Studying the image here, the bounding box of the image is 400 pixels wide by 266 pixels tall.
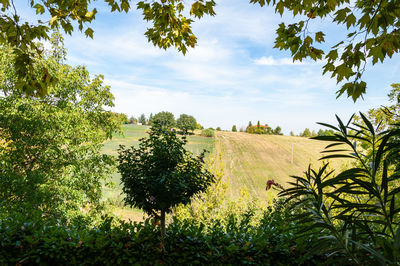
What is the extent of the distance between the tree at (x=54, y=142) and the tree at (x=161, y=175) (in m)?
4.80

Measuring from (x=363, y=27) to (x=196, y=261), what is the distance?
3.75 metres

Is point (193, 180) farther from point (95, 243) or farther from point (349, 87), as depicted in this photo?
point (349, 87)

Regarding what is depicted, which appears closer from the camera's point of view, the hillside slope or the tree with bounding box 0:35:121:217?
the tree with bounding box 0:35:121:217

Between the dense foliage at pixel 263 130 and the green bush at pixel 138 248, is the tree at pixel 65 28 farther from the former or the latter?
the dense foliage at pixel 263 130

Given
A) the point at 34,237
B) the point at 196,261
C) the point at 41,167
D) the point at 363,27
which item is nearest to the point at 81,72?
the point at 41,167

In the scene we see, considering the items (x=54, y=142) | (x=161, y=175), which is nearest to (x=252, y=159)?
(x=54, y=142)

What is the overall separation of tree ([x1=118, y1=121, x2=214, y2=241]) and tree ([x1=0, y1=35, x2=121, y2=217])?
480 cm

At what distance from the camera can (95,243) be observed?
328 centimetres

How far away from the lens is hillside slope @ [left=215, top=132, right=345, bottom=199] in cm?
2851

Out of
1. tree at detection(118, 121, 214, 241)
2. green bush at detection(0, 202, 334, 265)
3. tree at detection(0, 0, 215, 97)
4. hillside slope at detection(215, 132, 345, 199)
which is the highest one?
tree at detection(0, 0, 215, 97)

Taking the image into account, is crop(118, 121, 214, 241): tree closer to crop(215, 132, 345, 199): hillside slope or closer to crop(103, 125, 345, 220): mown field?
crop(103, 125, 345, 220): mown field

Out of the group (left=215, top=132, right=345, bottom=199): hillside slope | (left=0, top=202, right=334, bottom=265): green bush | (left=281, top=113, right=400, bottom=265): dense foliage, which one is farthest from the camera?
(left=215, top=132, right=345, bottom=199): hillside slope

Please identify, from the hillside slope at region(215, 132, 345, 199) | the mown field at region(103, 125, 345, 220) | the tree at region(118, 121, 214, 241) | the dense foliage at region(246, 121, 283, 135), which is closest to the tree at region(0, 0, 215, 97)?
the tree at region(118, 121, 214, 241)

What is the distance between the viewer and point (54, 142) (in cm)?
912
